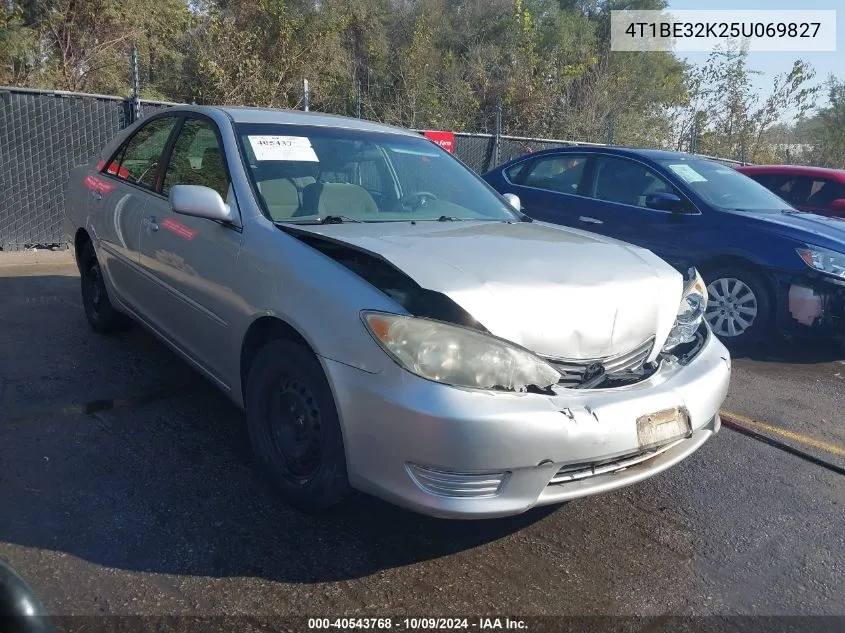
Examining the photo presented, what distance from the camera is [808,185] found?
8.59m

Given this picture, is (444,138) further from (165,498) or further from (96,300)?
(165,498)

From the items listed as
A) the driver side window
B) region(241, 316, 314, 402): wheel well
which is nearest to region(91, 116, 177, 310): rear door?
the driver side window

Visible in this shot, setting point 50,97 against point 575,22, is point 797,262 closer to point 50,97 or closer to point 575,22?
point 50,97

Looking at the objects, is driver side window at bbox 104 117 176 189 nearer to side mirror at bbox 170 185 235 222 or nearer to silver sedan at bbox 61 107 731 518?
silver sedan at bbox 61 107 731 518

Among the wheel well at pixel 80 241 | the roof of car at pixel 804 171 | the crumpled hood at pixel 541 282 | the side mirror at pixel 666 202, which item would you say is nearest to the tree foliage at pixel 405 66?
the roof of car at pixel 804 171

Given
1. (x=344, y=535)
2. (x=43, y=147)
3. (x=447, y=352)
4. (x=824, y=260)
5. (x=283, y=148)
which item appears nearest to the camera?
(x=447, y=352)

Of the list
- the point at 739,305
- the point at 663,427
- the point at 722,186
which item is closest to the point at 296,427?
the point at 663,427

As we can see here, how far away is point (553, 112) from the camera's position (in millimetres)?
19953

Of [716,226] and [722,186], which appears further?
[722,186]

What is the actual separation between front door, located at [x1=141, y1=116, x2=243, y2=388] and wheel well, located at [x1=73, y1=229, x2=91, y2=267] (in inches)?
50.9

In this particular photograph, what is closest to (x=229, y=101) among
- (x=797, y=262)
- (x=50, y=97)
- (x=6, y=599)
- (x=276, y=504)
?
(x=50, y=97)

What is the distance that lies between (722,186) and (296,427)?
5255mm

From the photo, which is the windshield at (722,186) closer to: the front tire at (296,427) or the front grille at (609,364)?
the front grille at (609,364)

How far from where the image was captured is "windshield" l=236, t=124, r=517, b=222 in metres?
3.48
